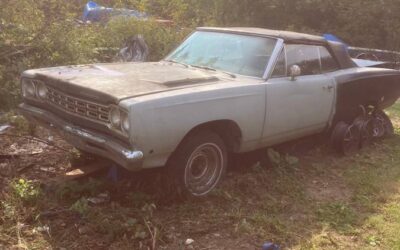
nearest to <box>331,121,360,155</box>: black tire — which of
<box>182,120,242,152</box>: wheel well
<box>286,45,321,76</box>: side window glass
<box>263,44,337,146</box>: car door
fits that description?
<box>263,44,337,146</box>: car door

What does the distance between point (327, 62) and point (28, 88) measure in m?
3.49

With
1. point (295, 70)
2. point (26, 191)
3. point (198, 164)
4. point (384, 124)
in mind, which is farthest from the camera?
point (384, 124)

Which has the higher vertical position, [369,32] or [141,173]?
[369,32]

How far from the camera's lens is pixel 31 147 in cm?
497

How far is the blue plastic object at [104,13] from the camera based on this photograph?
→ 10273 mm

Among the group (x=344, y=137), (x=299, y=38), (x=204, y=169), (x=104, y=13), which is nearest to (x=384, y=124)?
(x=344, y=137)

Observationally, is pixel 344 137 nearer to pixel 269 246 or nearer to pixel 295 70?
pixel 295 70

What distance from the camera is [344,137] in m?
5.68

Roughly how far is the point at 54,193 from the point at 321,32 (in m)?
11.6

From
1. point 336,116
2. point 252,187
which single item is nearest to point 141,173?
point 252,187

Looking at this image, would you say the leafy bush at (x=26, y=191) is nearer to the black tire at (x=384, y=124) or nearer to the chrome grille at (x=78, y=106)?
the chrome grille at (x=78, y=106)

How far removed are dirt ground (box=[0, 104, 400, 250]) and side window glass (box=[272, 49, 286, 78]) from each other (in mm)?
970

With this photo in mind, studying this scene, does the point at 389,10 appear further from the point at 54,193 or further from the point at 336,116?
the point at 54,193

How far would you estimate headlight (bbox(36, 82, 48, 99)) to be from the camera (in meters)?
4.26
